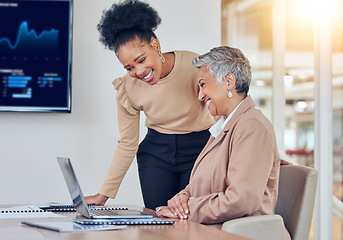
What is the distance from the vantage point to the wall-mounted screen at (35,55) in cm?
323

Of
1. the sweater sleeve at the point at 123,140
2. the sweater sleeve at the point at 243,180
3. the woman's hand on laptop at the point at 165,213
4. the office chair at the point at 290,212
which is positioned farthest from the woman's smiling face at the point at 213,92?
the sweater sleeve at the point at 123,140

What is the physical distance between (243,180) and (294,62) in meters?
2.52

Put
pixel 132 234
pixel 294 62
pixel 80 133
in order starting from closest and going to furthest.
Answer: pixel 132 234, pixel 80 133, pixel 294 62

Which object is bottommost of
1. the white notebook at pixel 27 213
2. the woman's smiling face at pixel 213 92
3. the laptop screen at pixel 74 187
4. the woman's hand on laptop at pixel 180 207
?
the white notebook at pixel 27 213

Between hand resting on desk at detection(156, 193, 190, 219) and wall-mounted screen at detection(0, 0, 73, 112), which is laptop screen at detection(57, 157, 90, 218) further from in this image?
wall-mounted screen at detection(0, 0, 73, 112)

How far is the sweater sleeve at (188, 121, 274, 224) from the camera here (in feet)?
5.52

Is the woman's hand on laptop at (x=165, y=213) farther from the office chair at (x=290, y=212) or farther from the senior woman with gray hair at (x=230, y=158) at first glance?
the office chair at (x=290, y=212)

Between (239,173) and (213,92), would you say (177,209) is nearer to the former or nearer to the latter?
(239,173)

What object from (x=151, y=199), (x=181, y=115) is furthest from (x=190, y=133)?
(x=151, y=199)

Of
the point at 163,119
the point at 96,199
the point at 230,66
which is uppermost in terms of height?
the point at 230,66

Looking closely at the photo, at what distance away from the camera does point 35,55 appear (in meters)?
3.26

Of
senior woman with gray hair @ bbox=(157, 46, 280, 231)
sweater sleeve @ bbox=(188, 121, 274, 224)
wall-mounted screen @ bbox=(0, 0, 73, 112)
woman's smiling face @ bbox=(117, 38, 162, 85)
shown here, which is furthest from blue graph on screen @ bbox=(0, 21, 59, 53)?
sweater sleeve @ bbox=(188, 121, 274, 224)

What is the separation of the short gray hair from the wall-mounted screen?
1490 mm

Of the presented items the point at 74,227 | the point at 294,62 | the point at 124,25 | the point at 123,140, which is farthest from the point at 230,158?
the point at 294,62
